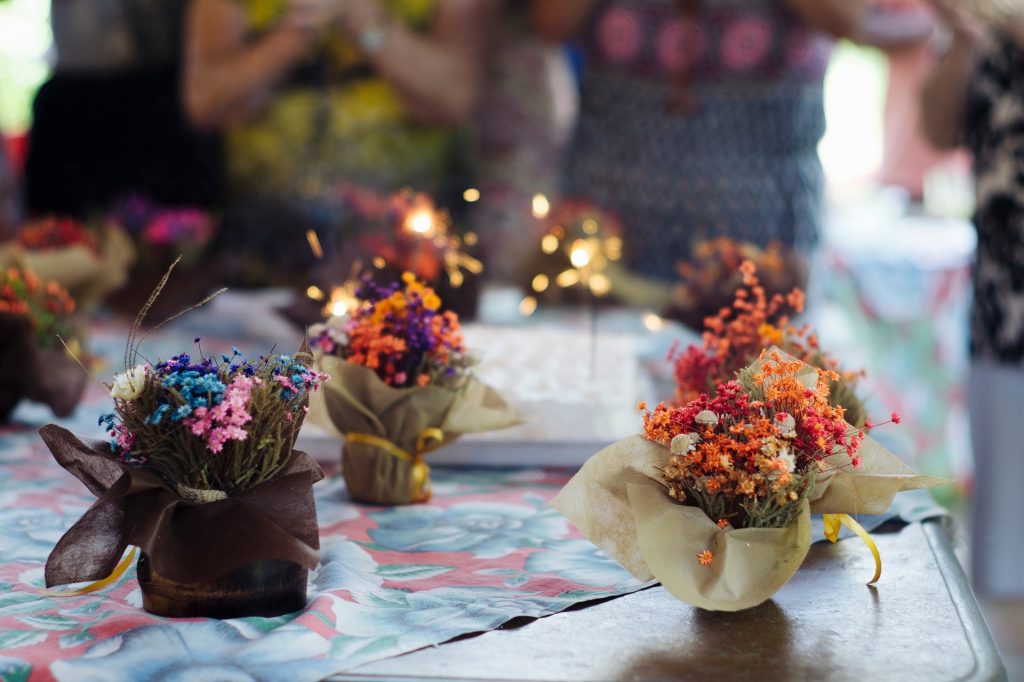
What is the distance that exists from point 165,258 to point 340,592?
1448 mm

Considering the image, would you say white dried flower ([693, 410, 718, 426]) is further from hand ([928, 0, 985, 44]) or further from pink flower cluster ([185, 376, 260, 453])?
hand ([928, 0, 985, 44])

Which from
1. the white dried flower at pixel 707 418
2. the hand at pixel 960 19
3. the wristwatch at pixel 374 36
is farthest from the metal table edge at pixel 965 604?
the wristwatch at pixel 374 36

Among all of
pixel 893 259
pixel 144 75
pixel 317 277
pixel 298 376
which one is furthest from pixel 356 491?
pixel 893 259

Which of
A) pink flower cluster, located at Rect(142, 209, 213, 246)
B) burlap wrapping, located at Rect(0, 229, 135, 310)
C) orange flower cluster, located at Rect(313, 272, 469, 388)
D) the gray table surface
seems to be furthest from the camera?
pink flower cluster, located at Rect(142, 209, 213, 246)

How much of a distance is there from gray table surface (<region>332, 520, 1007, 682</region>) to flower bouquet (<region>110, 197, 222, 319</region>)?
54.9 inches

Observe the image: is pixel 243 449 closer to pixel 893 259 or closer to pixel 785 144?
pixel 785 144

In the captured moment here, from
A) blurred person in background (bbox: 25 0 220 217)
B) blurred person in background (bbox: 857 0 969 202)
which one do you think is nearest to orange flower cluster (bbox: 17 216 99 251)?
blurred person in background (bbox: 25 0 220 217)

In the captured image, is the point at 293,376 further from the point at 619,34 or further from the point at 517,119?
the point at 517,119

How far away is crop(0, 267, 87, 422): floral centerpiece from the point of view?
155 centimetres

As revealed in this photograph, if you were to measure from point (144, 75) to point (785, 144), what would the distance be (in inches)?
61.3

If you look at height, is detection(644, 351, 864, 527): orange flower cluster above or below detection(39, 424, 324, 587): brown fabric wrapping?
above

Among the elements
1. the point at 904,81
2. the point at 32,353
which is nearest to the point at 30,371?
the point at 32,353

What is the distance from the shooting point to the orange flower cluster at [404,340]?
4.05ft

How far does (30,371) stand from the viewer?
61.1 inches
